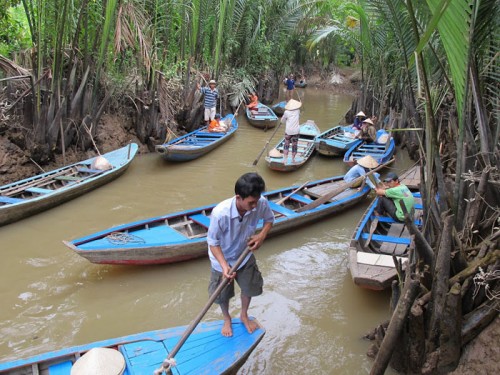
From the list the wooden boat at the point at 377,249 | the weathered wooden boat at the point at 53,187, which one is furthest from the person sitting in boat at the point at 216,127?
the wooden boat at the point at 377,249

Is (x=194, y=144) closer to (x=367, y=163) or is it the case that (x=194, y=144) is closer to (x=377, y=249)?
(x=367, y=163)

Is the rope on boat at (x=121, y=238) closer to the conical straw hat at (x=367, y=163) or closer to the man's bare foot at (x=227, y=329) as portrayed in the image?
the man's bare foot at (x=227, y=329)

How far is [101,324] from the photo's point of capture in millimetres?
4473

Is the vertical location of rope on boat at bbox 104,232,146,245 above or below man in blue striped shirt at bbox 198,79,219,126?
below

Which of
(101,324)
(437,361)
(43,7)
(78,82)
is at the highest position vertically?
(43,7)

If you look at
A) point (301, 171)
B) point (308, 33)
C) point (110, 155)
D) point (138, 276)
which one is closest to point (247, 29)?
point (308, 33)

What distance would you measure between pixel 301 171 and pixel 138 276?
549cm

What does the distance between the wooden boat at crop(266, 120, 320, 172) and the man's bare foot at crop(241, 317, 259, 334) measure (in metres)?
5.89

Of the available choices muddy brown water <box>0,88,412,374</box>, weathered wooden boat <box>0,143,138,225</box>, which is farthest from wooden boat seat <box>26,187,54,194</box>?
muddy brown water <box>0,88,412,374</box>

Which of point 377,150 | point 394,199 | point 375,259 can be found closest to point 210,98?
point 377,150

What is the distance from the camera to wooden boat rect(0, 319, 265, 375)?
3098mm

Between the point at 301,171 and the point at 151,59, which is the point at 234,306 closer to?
the point at 301,171

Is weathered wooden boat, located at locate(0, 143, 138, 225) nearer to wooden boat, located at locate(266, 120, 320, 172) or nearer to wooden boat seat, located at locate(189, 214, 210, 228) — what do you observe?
wooden boat seat, located at locate(189, 214, 210, 228)

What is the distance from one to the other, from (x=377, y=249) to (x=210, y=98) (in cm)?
731
